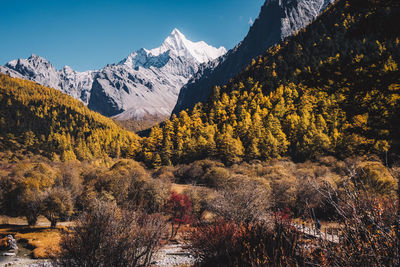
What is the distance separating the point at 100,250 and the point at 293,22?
176934 mm

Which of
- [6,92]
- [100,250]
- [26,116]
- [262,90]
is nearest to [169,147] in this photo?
[262,90]

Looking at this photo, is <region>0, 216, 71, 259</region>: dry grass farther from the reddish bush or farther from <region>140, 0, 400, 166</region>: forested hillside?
<region>140, 0, 400, 166</region>: forested hillside

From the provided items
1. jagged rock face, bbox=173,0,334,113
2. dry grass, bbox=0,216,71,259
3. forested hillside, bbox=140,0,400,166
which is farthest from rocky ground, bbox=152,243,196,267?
jagged rock face, bbox=173,0,334,113

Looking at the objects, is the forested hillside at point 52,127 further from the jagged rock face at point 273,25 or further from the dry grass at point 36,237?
the jagged rock face at point 273,25

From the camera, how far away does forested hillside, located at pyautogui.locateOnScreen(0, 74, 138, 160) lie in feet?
354

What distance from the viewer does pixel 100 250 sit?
8.96m

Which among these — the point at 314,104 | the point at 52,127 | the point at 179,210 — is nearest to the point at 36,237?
the point at 179,210

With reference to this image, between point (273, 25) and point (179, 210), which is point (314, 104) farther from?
point (273, 25)

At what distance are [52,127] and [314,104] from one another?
137252mm

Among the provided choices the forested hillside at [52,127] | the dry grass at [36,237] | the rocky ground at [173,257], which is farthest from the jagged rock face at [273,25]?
the rocky ground at [173,257]

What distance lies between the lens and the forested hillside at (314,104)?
24.8ft

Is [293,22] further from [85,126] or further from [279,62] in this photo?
[85,126]

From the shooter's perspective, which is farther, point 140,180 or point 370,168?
point 140,180

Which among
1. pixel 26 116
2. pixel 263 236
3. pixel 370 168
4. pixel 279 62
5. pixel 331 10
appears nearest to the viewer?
pixel 263 236
